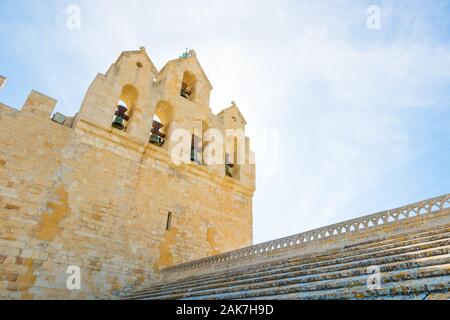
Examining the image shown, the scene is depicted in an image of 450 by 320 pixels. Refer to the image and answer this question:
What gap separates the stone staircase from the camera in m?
2.58

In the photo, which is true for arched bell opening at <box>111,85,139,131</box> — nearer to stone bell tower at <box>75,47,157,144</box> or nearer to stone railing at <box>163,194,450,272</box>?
stone bell tower at <box>75,47,157,144</box>

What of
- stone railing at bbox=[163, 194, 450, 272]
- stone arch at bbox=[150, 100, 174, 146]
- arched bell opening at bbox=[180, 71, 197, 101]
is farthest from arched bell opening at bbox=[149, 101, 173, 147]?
stone railing at bbox=[163, 194, 450, 272]

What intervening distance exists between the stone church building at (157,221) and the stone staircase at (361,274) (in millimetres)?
20

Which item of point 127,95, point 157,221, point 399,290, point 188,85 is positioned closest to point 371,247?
point 399,290

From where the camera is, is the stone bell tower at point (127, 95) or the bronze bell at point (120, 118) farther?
the bronze bell at point (120, 118)

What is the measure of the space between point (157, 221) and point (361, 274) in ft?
25.3

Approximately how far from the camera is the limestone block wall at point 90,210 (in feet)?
24.3

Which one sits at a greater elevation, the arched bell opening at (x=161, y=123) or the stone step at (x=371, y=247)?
the arched bell opening at (x=161, y=123)

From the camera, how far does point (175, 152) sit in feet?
Result: 38.5

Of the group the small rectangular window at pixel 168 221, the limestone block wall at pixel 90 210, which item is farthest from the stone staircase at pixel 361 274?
the small rectangular window at pixel 168 221

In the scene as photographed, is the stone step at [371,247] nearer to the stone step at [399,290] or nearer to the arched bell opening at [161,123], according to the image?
the stone step at [399,290]

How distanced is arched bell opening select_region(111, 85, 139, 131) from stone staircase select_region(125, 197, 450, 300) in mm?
7333

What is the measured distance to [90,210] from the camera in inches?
346
